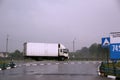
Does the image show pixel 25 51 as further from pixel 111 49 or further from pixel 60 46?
pixel 111 49

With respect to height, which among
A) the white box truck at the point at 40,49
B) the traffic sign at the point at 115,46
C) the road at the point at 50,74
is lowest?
the road at the point at 50,74

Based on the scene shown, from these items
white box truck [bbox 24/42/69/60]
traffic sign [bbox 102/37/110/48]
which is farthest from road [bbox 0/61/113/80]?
white box truck [bbox 24/42/69/60]

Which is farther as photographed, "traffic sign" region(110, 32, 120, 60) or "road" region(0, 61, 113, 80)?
"road" region(0, 61, 113, 80)

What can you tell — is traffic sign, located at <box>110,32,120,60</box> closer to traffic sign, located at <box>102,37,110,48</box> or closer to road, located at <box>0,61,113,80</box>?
traffic sign, located at <box>102,37,110,48</box>

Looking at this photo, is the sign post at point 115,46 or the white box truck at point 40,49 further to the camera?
the white box truck at point 40,49

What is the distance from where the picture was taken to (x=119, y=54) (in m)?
16.8

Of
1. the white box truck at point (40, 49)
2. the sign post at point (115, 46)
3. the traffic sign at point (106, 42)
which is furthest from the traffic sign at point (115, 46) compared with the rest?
the white box truck at point (40, 49)

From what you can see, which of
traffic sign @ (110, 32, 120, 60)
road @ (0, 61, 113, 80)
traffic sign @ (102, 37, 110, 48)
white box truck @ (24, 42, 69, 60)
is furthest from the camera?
white box truck @ (24, 42, 69, 60)

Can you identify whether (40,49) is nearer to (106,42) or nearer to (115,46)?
(106,42)

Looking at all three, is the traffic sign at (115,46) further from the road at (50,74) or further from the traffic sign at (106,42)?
the road at (50,74)

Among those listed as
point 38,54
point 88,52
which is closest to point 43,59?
point 38,54

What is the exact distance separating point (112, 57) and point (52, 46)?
132ft

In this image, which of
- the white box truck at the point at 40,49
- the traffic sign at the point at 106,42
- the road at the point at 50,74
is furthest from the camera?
the white box truck at the point at 40,49

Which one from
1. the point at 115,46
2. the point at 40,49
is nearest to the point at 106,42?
the point at 115,46
